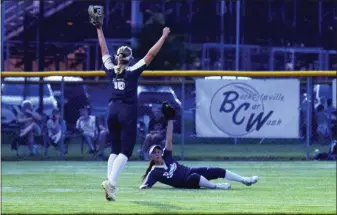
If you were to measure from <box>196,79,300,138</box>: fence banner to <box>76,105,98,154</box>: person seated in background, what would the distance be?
210 centimetres

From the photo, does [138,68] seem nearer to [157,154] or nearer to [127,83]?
[127,83]

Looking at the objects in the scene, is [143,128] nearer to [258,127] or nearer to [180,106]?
[180,106]

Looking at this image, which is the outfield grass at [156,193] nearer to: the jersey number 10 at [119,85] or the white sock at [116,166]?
the white sock at [116,166]

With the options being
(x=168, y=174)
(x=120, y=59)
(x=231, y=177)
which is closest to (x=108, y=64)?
(x=120, y=59)

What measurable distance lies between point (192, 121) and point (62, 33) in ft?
43.7

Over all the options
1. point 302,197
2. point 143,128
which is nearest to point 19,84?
point 143,128

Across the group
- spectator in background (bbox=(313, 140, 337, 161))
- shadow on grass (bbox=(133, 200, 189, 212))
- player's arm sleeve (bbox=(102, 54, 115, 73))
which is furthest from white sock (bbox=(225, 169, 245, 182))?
spectator in background (bbox=(313, 140, 337, 161))

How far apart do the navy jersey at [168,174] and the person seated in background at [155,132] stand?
6679 mm

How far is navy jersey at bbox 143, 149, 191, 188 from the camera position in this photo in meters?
15.6

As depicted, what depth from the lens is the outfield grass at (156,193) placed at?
1278cm

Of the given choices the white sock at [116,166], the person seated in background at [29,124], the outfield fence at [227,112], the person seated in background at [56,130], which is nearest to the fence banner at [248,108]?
the outfield fence at [227,112]

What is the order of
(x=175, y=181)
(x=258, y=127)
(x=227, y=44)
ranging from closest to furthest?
1. (x=175, y=181)
2. (x=258, y=127)
3. (x=227, y=44)

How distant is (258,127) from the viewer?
23.4 meters

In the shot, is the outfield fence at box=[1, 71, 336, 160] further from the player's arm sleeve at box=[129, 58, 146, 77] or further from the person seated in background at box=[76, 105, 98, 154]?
the player's arm sleeve at box=[129, 58, 146, 77]
